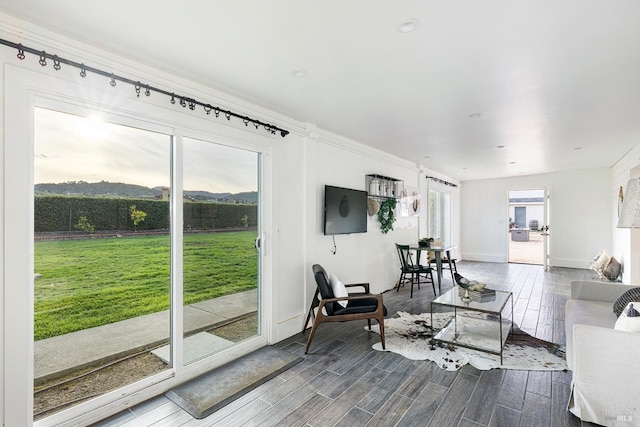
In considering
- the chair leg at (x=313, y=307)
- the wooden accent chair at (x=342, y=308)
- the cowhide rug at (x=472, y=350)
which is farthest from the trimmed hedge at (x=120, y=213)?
the cowhide rug at (x=472, y=350)

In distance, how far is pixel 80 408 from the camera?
6.75ft

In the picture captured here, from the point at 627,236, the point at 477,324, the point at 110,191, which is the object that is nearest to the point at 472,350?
the point at 477,324

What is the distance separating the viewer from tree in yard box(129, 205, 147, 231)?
2.44 meters

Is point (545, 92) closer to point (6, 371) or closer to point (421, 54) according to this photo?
point (421, 54)

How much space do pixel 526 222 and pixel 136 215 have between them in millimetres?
17470

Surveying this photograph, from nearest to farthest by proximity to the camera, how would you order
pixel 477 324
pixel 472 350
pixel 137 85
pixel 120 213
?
pixel 137 85 < pixel 120 213 < pixel 472 350 < pixel 477 324

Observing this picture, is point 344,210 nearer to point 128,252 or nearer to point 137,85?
point 128,252

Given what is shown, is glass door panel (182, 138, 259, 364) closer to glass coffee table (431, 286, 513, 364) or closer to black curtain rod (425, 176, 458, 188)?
glass coffee table (431, 286, 513, 364)

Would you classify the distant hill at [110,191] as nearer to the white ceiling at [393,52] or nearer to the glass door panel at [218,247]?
the glass door panel at [218,247]

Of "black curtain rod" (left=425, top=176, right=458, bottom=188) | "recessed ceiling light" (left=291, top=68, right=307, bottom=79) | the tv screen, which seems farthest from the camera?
"black curtain rod" (left=425, top=176, right=458, bottom=188)

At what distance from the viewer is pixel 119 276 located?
2.40 metres

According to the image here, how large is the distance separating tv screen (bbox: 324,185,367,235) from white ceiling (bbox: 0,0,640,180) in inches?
36.9

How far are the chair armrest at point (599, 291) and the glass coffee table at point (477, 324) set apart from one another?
69cm

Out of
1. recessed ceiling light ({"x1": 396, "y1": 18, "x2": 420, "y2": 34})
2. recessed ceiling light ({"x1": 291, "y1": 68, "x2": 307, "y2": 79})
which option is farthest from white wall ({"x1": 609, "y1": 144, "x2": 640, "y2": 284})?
recessed ceiling light ({"x1": 291, "y1": 68, "x2": 307, "y2": 79})
